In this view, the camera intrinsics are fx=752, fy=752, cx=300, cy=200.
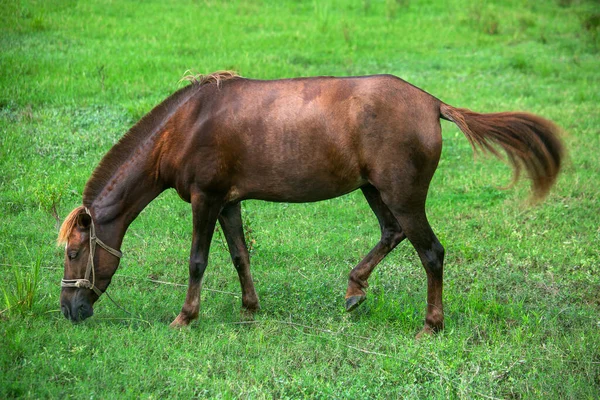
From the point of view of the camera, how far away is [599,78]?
13703mm

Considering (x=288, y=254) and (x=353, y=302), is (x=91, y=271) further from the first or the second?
(x=288, y=254)

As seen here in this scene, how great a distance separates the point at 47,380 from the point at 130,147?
76.0 inches

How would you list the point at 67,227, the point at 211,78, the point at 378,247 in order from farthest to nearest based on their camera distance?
the point at 378,247 < the point at 211,78 < the point at 67,227

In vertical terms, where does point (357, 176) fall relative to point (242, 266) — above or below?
above

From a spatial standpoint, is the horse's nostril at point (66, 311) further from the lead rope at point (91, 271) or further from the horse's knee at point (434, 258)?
the horse's knee at point (434, 258)

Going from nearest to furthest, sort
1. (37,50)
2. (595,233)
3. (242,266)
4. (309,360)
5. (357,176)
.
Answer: (309,360), (357,176), (242,266), (595,233), (37,50)

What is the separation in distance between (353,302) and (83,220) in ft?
7.08

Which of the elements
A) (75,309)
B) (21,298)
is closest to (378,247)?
(75,309)

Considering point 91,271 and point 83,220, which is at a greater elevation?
point 83,220

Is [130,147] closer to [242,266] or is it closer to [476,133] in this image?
[242,266]

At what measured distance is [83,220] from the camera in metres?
5.58

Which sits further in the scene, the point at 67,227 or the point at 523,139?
the point at 523,139

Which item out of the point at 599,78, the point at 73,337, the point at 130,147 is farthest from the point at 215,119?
the point at 599,78

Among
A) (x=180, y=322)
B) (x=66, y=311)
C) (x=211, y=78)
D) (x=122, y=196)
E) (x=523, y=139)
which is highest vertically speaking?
(x=211, y=78)
